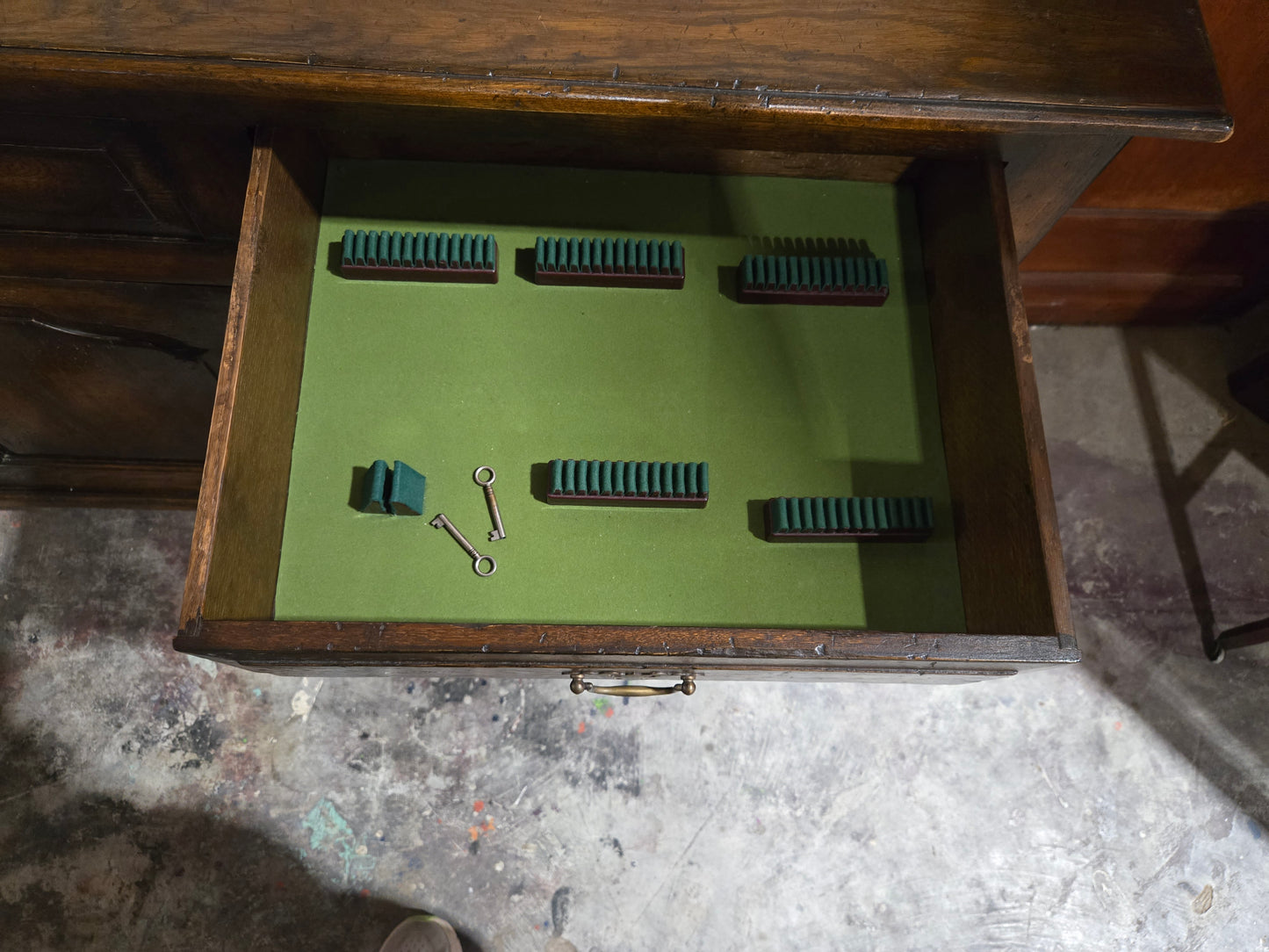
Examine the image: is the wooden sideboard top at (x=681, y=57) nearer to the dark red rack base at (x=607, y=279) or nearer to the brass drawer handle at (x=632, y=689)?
the dark red rack base at (x=607, y=279)

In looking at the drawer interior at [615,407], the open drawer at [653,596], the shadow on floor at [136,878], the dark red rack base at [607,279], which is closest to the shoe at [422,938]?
the shadow on floor at [136,878]

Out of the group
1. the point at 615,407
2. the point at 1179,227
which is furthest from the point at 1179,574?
the point at 615,407

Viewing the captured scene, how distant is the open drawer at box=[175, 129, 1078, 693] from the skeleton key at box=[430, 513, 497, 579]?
24 millimetres

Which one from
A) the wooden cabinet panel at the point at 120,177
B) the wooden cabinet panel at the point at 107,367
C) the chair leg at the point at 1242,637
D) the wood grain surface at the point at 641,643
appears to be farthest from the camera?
the chair leg at the point at 1242,637

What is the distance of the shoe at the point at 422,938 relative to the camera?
1.97 m

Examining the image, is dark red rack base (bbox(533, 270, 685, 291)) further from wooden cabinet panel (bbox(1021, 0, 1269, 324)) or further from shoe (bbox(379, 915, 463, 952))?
shoe (bbox(379, 915, 463, 952))

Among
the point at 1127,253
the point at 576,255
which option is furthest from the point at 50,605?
the point at 1127,253

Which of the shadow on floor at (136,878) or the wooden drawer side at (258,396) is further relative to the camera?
the shadow on floor at (136,878)

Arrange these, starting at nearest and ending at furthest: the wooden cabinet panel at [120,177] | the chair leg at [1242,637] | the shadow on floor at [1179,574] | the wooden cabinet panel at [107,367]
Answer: the wooden cabinet panel at [120,177]
the wooden cabinet panel at [107,367]
the chair leg at [1242,637]
the shadow on floor at [1179,574]

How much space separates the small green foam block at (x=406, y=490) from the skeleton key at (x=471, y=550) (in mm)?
51

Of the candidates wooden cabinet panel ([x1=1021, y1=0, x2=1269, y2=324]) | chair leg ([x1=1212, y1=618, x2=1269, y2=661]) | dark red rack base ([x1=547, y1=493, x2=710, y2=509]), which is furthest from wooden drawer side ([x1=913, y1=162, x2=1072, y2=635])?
chair leg ([x1=1212, y1=618, x2=1269, y2=661])

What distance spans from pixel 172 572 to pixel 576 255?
5.49ft

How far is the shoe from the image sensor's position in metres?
1.97

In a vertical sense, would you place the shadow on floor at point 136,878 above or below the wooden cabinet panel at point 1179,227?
A: below
